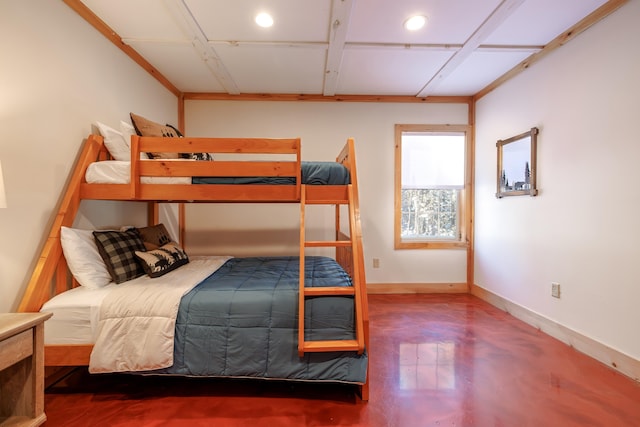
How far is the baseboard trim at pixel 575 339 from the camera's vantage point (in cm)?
173

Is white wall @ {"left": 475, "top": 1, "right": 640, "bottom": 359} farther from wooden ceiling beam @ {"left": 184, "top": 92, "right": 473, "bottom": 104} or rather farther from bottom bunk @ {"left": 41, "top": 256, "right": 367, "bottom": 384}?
bottom bunk @ {"left": 41, "top": 256, "right": 367, "bottom": 384}

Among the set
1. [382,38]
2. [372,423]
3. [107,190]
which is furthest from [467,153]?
[107,190]

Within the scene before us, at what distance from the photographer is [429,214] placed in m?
3.52

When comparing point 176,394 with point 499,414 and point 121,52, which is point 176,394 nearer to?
point 499,414

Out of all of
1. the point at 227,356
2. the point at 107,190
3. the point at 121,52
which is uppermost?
the point at 121,52

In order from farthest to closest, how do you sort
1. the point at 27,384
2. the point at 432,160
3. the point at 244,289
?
the point at 432,160
the point at 244,289
the point at 27,384

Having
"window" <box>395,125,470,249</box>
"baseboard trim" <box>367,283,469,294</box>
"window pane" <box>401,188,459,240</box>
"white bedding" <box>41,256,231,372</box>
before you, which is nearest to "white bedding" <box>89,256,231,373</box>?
"white bedding" <box>41,256,231,372</box>

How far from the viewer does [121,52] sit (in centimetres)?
232

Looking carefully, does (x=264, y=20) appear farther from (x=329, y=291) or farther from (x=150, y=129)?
(x=329, y=291)

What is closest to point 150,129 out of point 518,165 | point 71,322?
point 71,322

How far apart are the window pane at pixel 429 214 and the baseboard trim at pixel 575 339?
93cm

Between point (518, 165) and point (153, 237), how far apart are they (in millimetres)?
3577

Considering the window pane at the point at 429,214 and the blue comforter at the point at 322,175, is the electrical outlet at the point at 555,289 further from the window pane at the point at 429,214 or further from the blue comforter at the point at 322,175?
the blue comforter at the point at 322,175

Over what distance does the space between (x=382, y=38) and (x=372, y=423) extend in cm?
272
